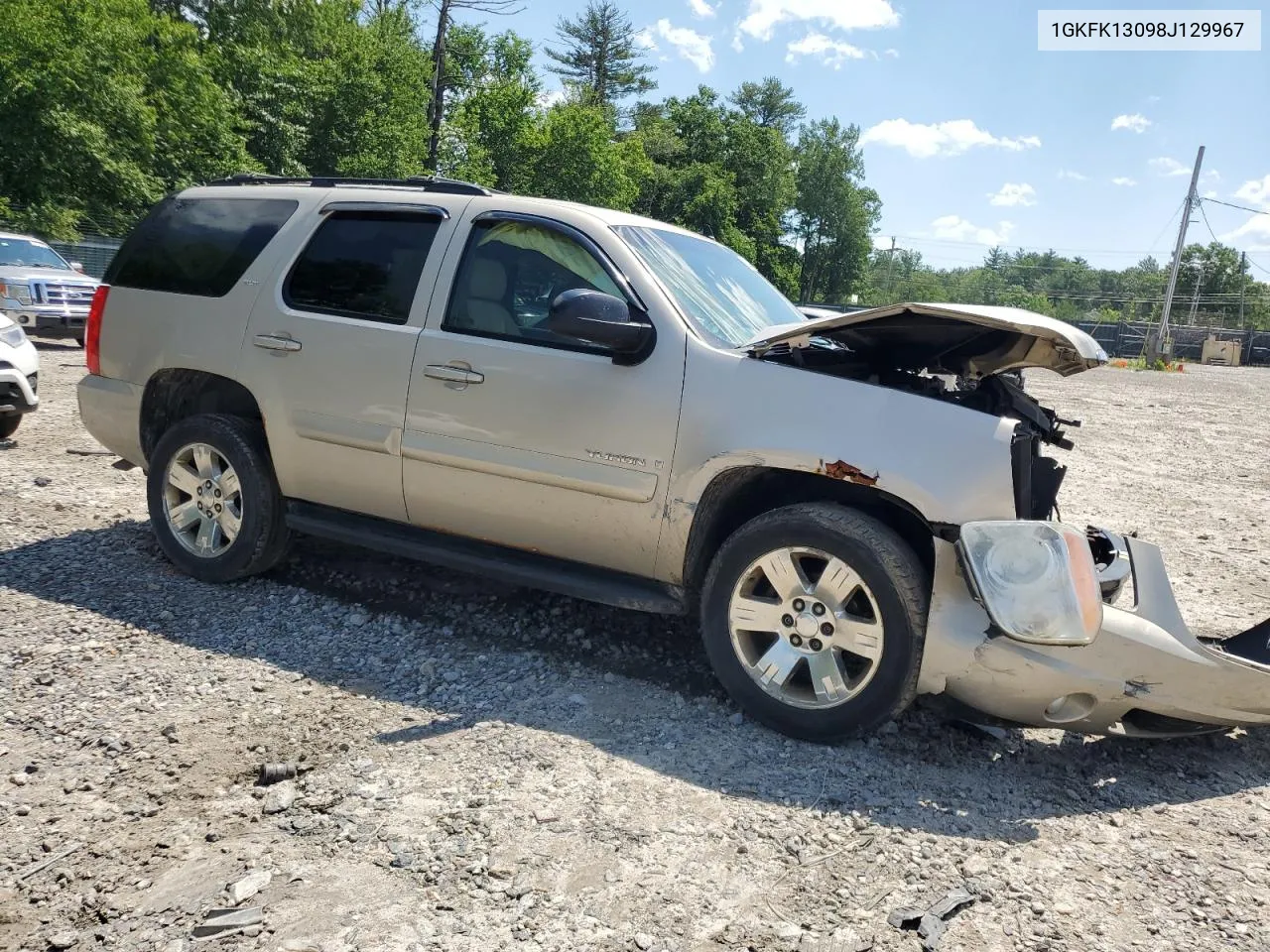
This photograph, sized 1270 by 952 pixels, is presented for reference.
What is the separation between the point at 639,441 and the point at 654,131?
6000 cm

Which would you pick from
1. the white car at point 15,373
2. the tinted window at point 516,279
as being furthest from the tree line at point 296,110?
the tinted window at point 516,279

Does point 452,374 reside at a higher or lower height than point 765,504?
higher

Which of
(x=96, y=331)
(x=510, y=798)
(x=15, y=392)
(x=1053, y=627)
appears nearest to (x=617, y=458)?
(x=510, y=798)

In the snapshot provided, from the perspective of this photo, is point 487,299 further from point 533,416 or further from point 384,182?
point 384,182

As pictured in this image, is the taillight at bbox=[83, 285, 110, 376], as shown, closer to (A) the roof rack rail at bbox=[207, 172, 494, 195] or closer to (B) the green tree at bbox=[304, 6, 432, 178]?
(A) the roof rack rail at bbox=[207, 172, 494, 195]

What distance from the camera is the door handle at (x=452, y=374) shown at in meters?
4.00

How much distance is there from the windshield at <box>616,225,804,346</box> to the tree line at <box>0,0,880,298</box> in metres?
23.6

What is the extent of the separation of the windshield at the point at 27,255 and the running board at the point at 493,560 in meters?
12.9

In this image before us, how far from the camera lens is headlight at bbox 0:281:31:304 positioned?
13703 millimetres

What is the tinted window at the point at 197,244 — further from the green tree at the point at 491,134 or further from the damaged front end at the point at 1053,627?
the green tree at the point at 491,134

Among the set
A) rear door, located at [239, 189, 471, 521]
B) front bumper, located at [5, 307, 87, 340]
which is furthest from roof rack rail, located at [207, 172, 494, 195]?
front bumper, located at [5, 307, 87, 340]

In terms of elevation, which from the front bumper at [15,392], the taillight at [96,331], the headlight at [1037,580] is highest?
the taillight at [96,331]

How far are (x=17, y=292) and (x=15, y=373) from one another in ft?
26.4

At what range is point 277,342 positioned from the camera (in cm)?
449
